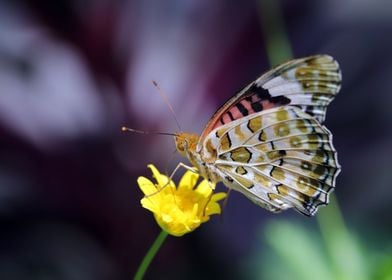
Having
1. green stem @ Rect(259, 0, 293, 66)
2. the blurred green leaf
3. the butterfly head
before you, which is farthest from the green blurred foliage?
green stem @ Rect(259, 0, 293, 66)

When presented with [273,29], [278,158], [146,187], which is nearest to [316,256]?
[278,158]

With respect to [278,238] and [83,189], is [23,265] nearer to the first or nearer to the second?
[83,189]

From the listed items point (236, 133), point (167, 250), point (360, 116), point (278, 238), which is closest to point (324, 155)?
point (236, 133)

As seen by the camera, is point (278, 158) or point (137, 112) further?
point (137, 112)

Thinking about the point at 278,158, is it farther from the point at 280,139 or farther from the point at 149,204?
the point at 149,204

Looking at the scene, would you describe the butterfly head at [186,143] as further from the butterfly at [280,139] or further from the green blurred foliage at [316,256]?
the green blurred foliage at [316,256]

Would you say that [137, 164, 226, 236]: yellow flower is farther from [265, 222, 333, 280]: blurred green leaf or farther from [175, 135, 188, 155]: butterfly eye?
[265, 222, 333, 280]: blurred green leaf

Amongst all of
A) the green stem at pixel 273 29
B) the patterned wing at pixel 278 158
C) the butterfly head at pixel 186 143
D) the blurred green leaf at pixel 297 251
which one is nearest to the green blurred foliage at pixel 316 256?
the blurred green leaf at pixel 297 251
